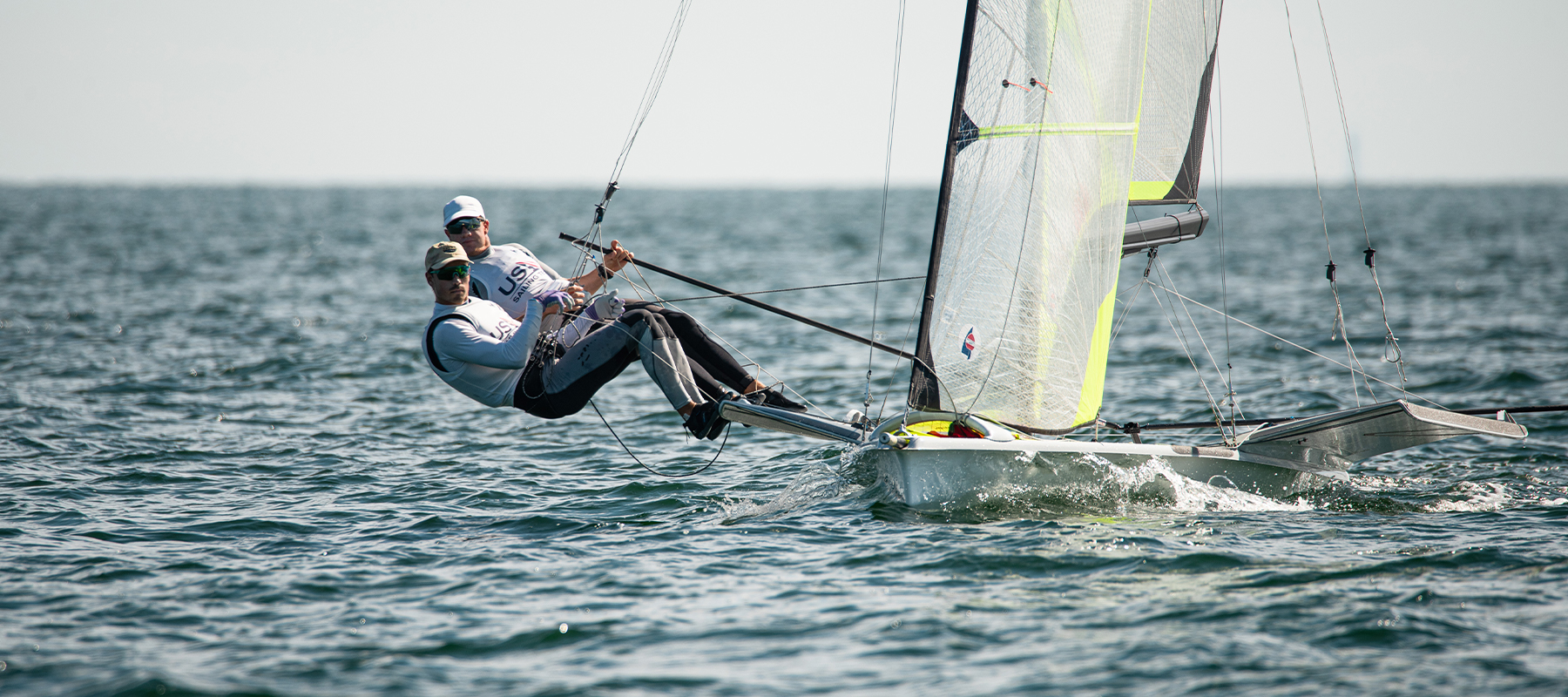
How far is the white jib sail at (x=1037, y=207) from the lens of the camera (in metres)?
5.65

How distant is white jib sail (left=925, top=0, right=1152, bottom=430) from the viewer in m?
5.65

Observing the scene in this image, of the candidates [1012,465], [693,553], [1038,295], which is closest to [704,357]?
[693,553]

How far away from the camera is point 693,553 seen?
555cm

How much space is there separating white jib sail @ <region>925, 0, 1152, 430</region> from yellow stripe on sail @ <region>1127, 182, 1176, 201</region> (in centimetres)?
76

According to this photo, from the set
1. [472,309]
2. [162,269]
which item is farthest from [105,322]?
[472,309]

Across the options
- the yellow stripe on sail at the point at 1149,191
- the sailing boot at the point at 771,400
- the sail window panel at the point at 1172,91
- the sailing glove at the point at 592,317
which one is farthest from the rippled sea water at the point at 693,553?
the sail window panel at the point at 1172,91

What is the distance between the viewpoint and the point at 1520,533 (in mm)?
5641

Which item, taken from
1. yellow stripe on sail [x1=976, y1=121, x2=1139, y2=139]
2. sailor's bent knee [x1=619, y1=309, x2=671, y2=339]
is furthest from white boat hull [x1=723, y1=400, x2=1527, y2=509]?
yellow stripe on sail [x1=976, y1=121, x2=1139, y2=139]

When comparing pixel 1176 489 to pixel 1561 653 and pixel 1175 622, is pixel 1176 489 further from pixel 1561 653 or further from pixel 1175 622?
pixel 1561 653

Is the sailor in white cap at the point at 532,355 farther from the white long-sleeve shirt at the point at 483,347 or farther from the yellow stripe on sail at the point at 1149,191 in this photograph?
the yellow stripe on sail at the point at 1149,191

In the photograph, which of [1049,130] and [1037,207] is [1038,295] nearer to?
[1037,207]

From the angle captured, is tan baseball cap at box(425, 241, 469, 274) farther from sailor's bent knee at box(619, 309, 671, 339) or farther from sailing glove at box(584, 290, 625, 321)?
sailor's bent knee at box(619, 309, 671, 339)

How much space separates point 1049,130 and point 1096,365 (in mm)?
1318

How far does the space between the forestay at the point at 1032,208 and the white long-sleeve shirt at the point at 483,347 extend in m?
→ 1.99
